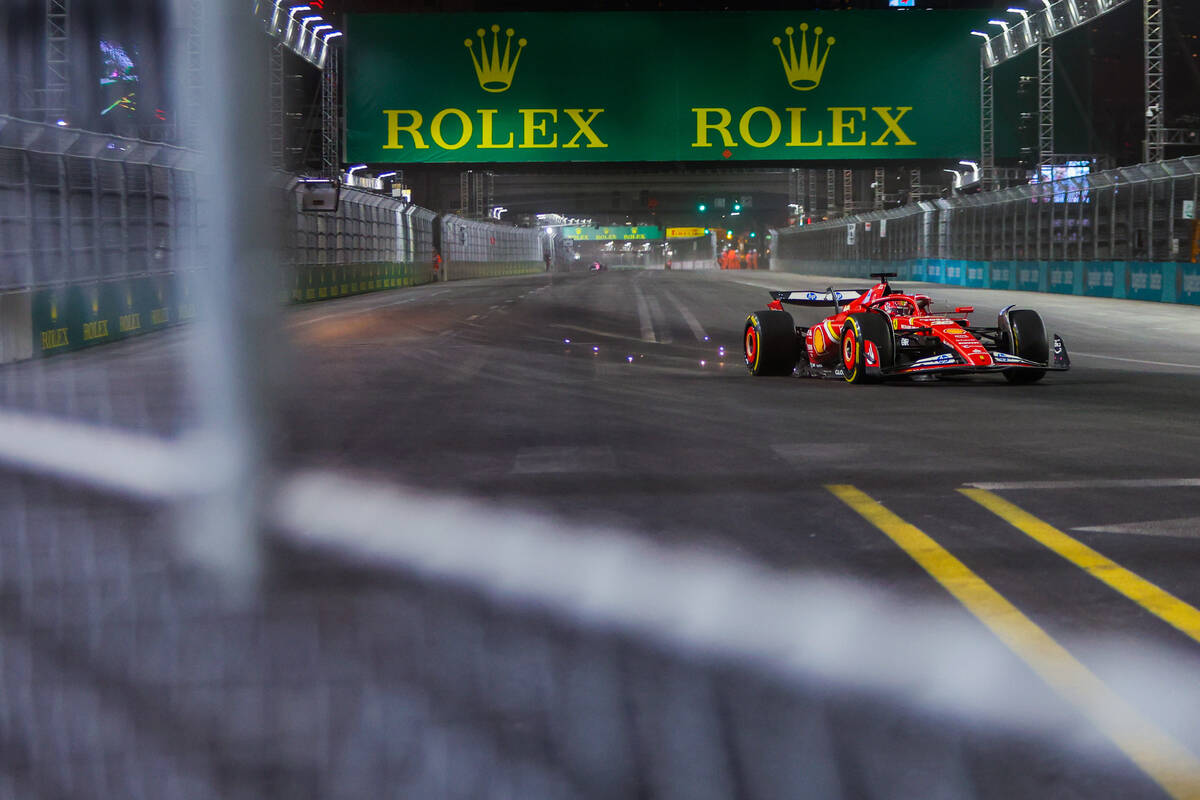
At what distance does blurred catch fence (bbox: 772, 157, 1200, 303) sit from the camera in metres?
33.7

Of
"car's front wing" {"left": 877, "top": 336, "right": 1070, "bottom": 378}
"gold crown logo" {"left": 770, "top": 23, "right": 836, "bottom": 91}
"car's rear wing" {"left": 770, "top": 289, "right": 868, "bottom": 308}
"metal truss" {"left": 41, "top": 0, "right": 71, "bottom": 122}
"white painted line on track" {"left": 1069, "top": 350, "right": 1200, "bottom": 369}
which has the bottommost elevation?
"white painted line on track" {"left": 1069, "top": 350, "right": 1200, "bottom": 369}

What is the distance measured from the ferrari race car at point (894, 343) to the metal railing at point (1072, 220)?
19.7m

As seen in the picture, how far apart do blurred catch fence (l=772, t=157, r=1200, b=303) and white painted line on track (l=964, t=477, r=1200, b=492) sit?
84.2 ft

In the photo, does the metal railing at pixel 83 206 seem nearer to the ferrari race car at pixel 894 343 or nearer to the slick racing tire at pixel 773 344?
the slick racing tire at pixel 773 344

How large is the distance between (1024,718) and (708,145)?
1755 inches

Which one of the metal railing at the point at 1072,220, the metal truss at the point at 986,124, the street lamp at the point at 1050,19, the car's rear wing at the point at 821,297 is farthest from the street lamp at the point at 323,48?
the car's rear wing at the point at 821,297

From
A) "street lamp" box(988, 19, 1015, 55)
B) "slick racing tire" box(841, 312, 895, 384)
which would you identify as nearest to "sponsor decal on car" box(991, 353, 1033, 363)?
"slick racing tire" box(841, 312, 895, 384)

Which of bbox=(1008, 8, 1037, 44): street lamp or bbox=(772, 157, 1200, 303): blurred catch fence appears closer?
bbox=(772, 157, 1200, 303): blurred catch fence

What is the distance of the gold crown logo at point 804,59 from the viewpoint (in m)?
46.6

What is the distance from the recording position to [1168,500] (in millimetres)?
7738

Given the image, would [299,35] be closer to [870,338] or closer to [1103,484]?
[870,338]

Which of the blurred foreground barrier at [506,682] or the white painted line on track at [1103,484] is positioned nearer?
the blurred foreground barrier at [506,682]

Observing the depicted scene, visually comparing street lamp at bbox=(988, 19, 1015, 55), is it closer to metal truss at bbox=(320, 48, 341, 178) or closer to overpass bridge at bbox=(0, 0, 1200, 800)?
metal truss at bbox=(320, 48, 341, 178)

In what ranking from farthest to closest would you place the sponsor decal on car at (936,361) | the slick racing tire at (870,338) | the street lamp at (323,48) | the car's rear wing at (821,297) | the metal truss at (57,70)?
the street lamp at (323,48) → the metal truss at (57,70) → the car's rear wing at (821,297) → the slick racing tire at (870,338) → the sponsor decal on car at (936,361)
